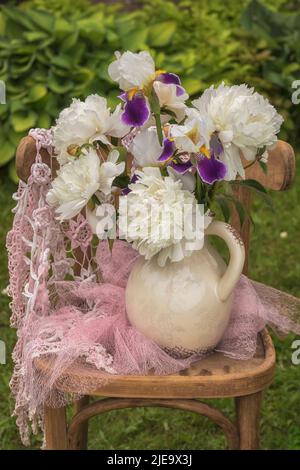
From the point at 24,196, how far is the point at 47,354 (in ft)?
1.14

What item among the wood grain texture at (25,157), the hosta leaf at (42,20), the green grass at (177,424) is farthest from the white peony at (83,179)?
the hosta leaf at (42,20)

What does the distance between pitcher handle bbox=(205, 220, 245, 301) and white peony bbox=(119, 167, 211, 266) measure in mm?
80

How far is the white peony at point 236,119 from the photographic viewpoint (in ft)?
4.61

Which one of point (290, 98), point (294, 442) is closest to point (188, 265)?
point (294, 442)

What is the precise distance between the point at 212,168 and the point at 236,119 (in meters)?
0.09

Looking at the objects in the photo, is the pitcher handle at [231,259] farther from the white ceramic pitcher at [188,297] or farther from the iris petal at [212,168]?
the iris petal at [212,168]

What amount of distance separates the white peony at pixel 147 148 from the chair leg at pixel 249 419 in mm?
498

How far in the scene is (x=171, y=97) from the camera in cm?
150

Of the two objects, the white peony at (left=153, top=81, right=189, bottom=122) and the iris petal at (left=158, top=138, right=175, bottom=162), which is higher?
the white peony at (left=153, top=81, right=189, bottom=122)

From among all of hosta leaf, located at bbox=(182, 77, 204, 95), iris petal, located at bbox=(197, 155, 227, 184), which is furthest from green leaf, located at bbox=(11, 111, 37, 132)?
iris petal, located at bbox=(197, 155, 227, 184)

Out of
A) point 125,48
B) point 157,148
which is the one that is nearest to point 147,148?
point 157,148

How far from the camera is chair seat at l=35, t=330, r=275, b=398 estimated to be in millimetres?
1502

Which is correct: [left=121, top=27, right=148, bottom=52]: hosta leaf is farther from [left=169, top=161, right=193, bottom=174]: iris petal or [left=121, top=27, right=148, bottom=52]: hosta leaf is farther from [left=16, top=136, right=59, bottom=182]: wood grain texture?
[left=169, top=161, right=193, bottom=174]: iris petal
